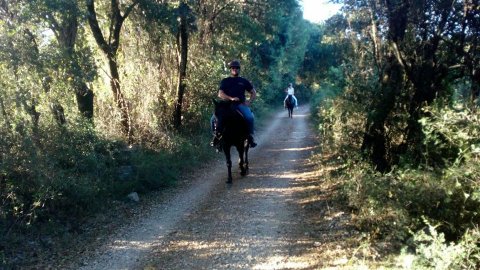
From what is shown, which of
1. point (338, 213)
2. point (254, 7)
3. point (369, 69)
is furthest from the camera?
point (254, 7)

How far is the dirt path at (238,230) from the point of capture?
550cm

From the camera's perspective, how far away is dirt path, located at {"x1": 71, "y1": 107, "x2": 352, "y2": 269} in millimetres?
5496

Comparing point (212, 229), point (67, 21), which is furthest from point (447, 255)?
point (67, 21)

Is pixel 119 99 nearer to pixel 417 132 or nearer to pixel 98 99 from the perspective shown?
pixel 98 99

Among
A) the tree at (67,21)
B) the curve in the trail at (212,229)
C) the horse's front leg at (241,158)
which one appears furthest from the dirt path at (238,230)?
the tree at (67,21)

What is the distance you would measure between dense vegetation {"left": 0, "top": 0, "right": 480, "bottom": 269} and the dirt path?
69cm

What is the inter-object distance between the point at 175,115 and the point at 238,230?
26.7 ft

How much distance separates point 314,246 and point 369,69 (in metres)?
6.74

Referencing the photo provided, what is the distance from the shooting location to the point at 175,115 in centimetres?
1409

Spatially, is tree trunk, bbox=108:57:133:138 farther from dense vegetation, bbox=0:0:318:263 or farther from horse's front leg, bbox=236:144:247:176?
horse's front leg, bbox=236:144:247:176

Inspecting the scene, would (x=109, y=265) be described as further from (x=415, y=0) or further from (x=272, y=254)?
(x=415, y=0)

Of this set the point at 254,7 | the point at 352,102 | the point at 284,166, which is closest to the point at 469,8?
the point at 352,102

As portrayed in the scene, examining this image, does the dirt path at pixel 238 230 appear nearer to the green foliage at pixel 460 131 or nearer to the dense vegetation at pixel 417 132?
the dense vegetation at pixel 417 132

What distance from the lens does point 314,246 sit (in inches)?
229
